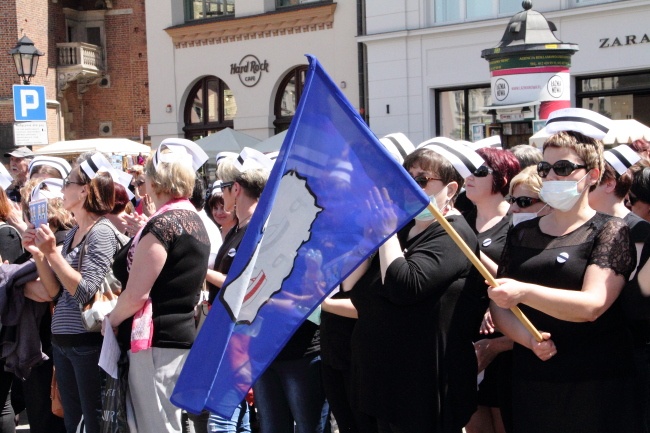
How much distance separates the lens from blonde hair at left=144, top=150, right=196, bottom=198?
4.61 meters

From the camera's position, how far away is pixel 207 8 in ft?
78.8

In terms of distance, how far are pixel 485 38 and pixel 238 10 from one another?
24.4ft

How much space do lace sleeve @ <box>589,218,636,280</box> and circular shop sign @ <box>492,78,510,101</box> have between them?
726 centimetres

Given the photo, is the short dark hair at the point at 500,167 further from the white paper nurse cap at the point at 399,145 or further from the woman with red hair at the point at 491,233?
the white paper nurse cap at the point at 399,145

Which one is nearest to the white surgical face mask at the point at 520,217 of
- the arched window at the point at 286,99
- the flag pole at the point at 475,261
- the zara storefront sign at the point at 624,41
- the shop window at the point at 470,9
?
the flag pole at the point at 475,261

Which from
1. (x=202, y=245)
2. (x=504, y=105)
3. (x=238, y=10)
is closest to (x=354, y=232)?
(x=202, y=245)

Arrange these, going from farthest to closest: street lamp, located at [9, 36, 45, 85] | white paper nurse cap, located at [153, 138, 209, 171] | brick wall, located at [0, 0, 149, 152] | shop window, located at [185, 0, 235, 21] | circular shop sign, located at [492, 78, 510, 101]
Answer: brick wall, located at [0, 0, 149, 152] < shop window, located at [185, 0, 235, 21] < street lamp, located at [9, 36, 45, 85] < circular shop sign, located at [492, 78, 510, 101] < white paper nurse cap, located at [153, 138, 209, 171]

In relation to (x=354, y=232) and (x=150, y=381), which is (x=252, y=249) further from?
(x=150, y=381)

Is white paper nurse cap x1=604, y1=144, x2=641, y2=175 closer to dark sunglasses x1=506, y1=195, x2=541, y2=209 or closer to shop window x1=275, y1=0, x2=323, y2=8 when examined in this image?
dark sunglasses x1=506, y1=195, x2=541, y2=209

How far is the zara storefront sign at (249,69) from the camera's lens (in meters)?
22.7

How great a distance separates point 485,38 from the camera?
18.5 meters

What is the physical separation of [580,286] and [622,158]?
5.02 feet

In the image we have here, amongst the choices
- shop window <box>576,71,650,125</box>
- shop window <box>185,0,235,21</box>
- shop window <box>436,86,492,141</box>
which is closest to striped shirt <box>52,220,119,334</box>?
shop window <box>576,71,650,125</box>

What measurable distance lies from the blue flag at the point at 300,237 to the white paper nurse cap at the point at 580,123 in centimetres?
85
